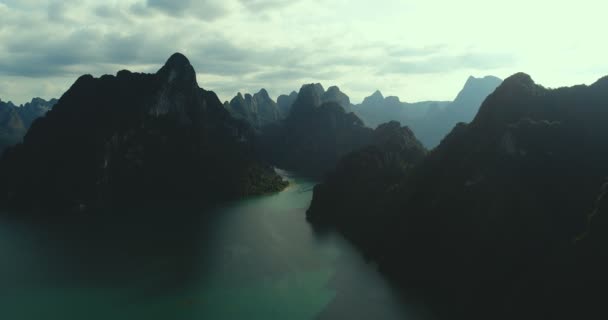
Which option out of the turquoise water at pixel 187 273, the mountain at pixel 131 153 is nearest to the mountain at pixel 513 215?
the turquoise water at pixel 187 273

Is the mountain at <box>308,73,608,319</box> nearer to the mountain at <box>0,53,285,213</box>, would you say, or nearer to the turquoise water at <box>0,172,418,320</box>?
the turquoise water at <box>0,172,418,320</box>

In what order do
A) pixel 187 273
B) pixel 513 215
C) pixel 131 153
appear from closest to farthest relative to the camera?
A: pixel 513 215
pixel 187 273
pixel 131 153

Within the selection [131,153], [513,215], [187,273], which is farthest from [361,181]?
[131,153]

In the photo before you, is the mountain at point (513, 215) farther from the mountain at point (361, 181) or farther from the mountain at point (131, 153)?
the mountain at point (131, 153)

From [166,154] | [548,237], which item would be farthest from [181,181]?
[548,237]

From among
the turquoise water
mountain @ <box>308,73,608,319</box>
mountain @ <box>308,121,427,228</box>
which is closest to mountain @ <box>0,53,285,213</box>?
the turquoise water

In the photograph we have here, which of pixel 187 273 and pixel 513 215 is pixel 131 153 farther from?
pixel 513 215
